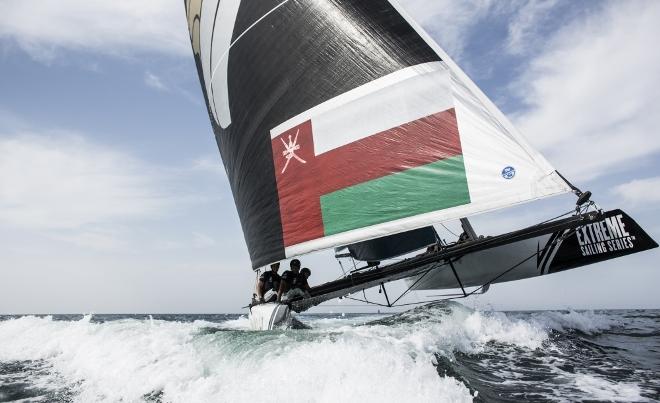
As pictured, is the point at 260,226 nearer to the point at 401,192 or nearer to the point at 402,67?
the point at 401,192

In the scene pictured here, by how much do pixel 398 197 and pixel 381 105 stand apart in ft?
4.54

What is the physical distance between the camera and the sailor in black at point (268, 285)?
787cm

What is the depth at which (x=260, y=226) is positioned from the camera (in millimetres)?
7383

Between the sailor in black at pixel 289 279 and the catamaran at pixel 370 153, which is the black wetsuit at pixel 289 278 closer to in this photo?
the sailor in black at pixel 289 279

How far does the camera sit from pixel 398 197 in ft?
18.8

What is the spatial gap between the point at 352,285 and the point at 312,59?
3.72 m

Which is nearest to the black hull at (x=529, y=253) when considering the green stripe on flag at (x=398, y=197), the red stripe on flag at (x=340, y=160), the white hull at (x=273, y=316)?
the white hull at (x=273, y=316)

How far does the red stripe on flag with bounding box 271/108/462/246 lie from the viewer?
5.66 metres

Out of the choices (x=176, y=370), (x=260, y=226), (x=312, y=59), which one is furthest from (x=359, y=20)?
(x=176, y=370)

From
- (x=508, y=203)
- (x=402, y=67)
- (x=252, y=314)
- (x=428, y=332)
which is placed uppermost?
(x=402, y=67)

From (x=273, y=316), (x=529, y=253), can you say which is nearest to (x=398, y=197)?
(x=529, y=253)

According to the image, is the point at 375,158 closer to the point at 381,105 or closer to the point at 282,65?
the point at 381,105

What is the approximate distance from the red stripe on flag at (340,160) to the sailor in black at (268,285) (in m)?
1.68

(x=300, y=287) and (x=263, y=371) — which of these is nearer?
(x=263, y=371)
